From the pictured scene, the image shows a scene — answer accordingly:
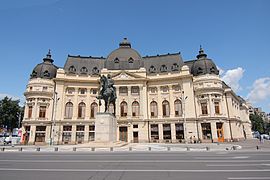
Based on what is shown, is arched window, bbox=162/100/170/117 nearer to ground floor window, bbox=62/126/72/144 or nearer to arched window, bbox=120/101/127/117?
arched window, bbox=120/101/127/117

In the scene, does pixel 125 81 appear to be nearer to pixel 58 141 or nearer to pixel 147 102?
pixel 147 102

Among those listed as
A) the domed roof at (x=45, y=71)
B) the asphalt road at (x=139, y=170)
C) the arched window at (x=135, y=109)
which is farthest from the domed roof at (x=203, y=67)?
the asphalt road at (x=139, y=170)

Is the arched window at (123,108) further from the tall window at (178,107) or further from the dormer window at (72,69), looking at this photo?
the dormer window at (72,69)

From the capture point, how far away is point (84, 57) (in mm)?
63062

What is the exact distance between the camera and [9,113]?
66.8m

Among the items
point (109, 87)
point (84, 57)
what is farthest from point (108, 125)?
point (84, 57)

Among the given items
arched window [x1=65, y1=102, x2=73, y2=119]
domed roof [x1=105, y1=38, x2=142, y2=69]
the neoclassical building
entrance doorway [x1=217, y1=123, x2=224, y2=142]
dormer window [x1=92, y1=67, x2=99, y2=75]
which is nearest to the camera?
entrance doorway [x1=217, y1=123, x2=224, y2=142]

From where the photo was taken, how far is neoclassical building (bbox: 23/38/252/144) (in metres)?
50.5

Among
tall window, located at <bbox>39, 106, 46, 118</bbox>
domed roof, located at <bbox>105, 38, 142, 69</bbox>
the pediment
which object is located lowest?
tall window, located at <bbox>39, 106, 46, 118</bbox>

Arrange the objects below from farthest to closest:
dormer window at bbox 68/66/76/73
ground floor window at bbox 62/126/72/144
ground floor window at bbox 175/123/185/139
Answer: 1. dormer window at bbox 68/66/76/73
2. ground floor window at bbox 62/126/72/144
3. ground floor window at bbox 175/123/185/139

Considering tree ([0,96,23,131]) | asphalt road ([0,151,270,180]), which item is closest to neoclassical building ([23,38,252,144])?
tree ([0,96,23,131])

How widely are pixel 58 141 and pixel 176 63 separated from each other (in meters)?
38.6

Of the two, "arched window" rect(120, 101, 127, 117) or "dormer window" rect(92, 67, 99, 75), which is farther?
"dormer window" rect(92, 67, 99, 75)

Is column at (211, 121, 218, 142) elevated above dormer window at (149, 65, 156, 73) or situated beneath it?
situated beneath
